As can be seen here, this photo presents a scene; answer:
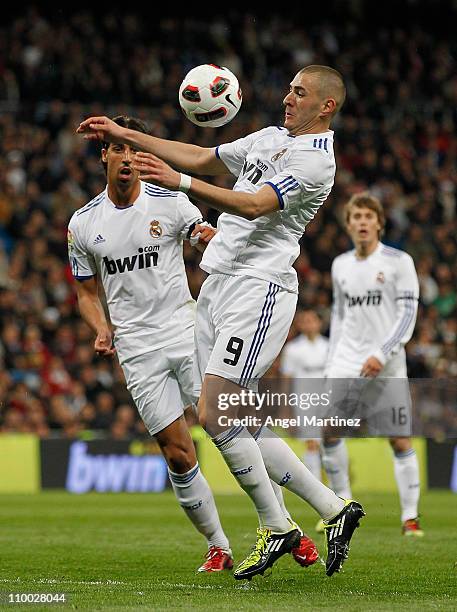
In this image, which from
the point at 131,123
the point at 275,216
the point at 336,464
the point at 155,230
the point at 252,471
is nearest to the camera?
the point at 252,471

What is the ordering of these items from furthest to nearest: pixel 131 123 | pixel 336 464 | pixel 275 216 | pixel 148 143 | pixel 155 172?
pixel 336 464
pixel 131 123
pixel 275 216
pixel 148 143
pixel 155 172

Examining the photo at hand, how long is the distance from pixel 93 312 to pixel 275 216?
5.35 ft

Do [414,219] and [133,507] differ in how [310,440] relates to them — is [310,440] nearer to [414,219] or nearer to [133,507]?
[133,507]

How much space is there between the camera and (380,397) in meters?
10.1

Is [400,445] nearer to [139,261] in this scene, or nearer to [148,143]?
[139,261]

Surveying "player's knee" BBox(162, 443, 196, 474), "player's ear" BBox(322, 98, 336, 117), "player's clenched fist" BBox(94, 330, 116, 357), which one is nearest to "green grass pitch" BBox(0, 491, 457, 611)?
"player's knee" BBox(162, 443, 196, 474)

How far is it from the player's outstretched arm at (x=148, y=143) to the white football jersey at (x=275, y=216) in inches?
10.9

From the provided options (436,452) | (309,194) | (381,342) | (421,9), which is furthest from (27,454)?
(421,9)

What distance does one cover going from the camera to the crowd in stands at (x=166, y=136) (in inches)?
660

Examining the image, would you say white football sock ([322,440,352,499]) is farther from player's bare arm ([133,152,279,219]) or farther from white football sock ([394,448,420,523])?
player's bare arm ([133,152,279,219])

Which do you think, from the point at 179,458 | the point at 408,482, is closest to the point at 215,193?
the point at 179,458

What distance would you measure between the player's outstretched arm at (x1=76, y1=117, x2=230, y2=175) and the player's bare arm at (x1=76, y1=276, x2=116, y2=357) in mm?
1283

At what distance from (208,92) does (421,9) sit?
838 inches

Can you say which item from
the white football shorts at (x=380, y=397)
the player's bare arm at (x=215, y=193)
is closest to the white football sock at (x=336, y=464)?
the white football shorts at (x=380, y=397)
